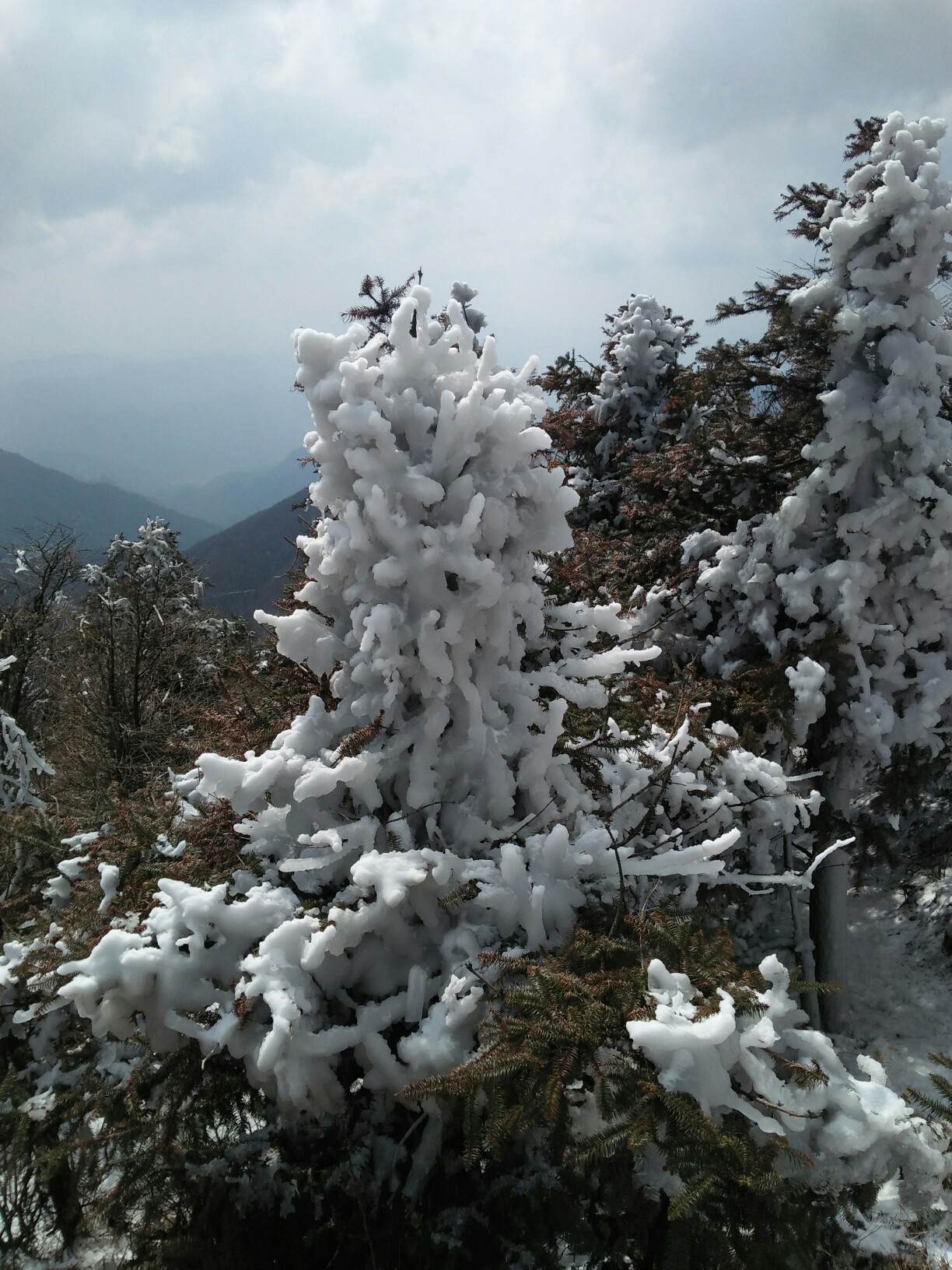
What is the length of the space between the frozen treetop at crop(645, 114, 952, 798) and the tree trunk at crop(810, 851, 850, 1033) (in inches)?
59.3

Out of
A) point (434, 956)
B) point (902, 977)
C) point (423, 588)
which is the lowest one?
point (902, 977)

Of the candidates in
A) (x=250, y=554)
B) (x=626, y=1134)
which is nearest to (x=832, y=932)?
(x=626, y=1134)

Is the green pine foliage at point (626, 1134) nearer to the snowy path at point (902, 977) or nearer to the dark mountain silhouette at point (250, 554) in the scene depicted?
the snowy path at point (902, 977)

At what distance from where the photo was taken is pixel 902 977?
9922mm

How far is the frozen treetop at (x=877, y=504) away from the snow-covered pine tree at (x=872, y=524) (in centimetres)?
1

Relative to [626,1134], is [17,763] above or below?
below

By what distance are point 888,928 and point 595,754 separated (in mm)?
Answer: 8520

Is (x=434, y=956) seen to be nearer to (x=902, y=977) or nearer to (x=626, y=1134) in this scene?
(x=626, y=1134)

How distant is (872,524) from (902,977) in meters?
6.17

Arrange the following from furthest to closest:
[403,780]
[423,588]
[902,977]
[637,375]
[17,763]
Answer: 1. [637,375]
2. [902,977]
3. [17,763]
4. [403,780]
5. [423,588]

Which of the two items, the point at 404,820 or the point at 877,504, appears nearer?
the point at 404,820

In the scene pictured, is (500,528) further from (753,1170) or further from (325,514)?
(753,1170)

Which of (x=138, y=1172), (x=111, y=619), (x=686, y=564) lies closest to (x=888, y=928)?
(x=686, y=564)

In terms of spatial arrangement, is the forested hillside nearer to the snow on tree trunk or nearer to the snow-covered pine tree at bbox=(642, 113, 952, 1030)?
Answer: the snow-covered pine tree at bbox=(642, 113, 952, 1030)
